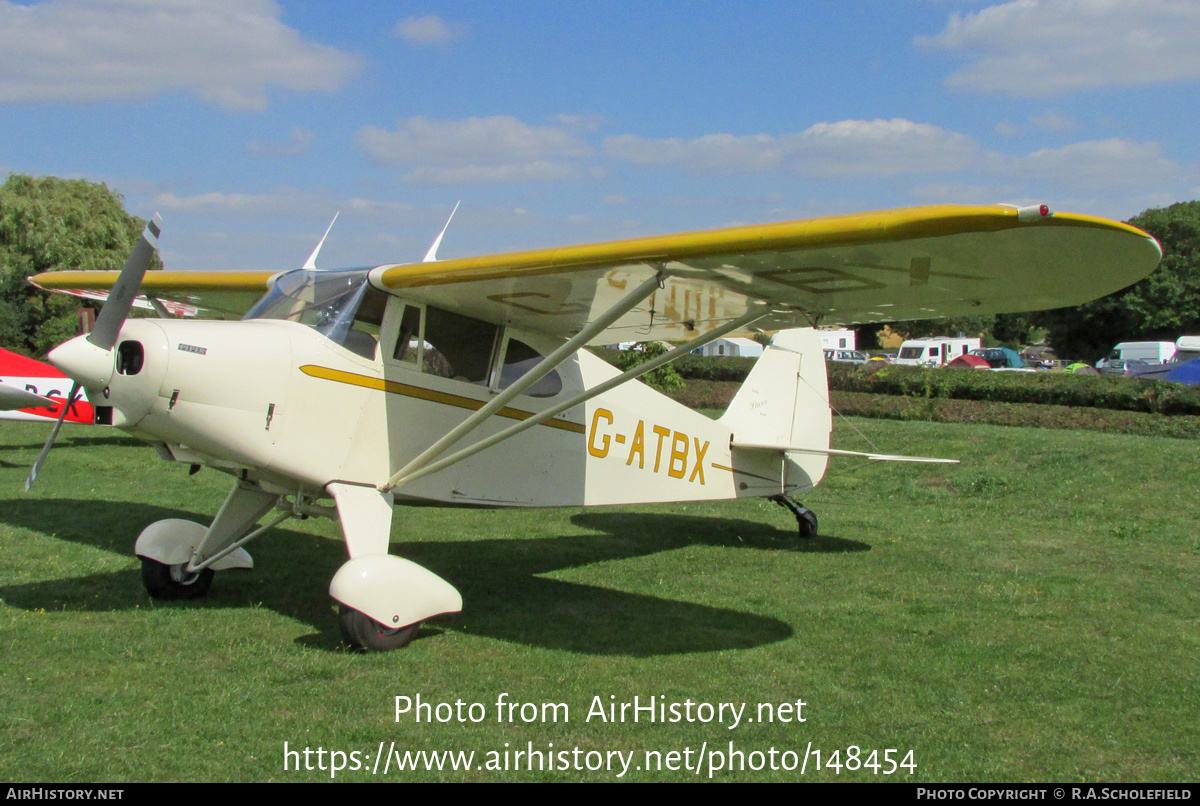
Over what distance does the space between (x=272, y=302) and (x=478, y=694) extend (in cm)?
296

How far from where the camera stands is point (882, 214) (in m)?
4.11

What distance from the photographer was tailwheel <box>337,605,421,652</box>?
514cm

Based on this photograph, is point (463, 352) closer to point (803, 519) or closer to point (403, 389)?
point (403, 389)

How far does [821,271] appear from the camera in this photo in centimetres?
500

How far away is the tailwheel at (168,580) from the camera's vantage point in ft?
20.3

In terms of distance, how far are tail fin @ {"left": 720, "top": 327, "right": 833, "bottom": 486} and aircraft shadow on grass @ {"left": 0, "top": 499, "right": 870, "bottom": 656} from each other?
96cm

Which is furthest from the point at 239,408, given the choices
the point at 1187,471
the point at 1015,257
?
the point at 1187,471

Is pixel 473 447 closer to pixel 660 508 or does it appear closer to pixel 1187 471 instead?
pixel 660 508

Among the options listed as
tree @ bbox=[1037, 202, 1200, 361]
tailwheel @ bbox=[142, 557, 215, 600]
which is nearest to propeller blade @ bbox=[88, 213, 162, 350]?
tailwheel @ bbox=[142, 557, 215, 600]

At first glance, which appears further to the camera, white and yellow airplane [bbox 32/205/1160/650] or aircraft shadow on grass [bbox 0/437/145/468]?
aircraft shadow on grass [bbox 0/437/145/468]

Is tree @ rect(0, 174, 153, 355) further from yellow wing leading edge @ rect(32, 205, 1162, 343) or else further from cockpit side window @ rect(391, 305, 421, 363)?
yellow wing leading edge @ rect(32, 205, 1162, 343)

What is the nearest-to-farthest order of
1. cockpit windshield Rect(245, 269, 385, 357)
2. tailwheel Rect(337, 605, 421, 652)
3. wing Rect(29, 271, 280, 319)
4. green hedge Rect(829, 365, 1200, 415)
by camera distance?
tailwheel Rect(337, 605, 421, 652) < cockpit windshield Rect(245, 269, 385, 357) < wing Rect(29, 271, 280, 319) < green hedge Rect(829, 365, 1200, 415)

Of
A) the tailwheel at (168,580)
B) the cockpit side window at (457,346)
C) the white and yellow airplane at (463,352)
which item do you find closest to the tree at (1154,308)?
the white and yellow airplane at (463,352)

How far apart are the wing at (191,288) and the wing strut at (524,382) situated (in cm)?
209
